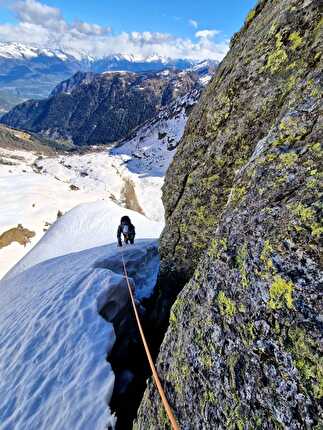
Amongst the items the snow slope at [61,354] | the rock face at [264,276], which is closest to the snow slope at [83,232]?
the snow slope at [61,354]

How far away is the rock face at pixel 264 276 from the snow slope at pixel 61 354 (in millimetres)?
2050

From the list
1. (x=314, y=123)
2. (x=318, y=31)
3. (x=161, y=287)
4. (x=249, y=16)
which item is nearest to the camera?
(x=314, y=123)

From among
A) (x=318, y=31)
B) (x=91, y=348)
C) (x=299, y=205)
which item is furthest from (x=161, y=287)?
(x=318, y=31)

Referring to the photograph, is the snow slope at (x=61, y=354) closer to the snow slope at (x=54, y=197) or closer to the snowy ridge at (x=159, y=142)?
the snow slope at (x=54, y=197)

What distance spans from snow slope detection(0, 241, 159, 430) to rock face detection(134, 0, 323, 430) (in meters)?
2.05

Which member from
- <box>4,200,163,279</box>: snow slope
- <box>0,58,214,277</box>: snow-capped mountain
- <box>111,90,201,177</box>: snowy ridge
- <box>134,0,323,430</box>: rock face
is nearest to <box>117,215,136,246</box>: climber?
<box>4,200,163,279</box>: snow slope

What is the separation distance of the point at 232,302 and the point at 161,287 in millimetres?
7070

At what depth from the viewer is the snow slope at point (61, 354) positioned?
23.7 feet

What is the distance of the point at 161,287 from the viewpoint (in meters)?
11.2

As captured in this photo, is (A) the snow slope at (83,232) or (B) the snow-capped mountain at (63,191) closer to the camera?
(A) the snow slope at (83,232)

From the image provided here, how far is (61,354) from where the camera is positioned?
8711 mm

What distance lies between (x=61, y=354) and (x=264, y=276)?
23.9ft

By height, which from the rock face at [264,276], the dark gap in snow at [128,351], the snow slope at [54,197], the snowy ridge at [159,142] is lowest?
the dark gap in snow at [128,351]

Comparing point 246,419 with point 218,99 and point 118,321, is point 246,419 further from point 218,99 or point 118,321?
point 218,99
